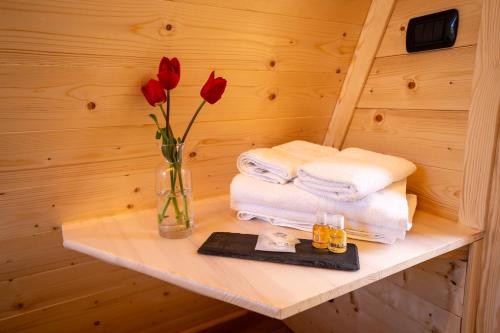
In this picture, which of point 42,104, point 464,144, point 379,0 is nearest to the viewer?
point 42,104

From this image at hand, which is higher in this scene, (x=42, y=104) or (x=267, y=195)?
(x=42, y=104)

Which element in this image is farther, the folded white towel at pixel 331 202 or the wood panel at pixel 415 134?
the wood panel at pixel 415 134

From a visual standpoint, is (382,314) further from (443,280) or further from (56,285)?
(56,285)

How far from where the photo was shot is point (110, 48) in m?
0.77

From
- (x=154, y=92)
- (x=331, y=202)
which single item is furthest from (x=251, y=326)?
(x=154, y=92)

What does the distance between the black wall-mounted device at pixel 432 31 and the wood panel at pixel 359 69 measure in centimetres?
10

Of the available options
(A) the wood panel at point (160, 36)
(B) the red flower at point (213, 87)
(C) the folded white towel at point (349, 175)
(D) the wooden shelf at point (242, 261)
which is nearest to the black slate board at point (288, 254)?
(D) the wooden shelf at point (242, 261)

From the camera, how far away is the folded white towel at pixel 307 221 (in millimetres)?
802

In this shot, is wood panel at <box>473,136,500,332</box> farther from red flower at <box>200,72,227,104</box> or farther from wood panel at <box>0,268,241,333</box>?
wood panel at <box>0,268,241,333</box>

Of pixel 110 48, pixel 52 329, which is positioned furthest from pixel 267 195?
pixel 52 329

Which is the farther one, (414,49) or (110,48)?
(414,49)

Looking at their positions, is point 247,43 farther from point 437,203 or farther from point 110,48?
point 437,203

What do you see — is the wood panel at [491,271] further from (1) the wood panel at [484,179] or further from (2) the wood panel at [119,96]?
(2) the wood panel at [119,96]

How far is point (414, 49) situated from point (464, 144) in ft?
0.97
